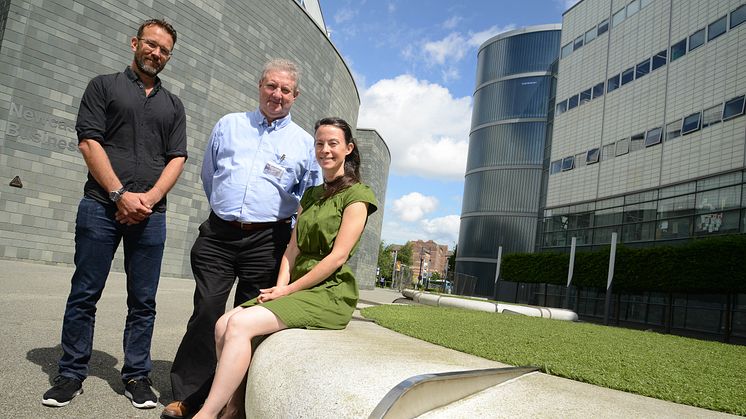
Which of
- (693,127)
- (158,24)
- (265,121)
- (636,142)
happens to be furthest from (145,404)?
(636,142)

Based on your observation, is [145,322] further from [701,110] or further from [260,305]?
[701,110]

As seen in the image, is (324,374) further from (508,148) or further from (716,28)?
(508,148)

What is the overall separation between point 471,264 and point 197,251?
158 feet

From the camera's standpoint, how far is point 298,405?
1.81m

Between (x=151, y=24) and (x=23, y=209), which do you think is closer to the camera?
(x=151, y=24)

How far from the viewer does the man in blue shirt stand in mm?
3170

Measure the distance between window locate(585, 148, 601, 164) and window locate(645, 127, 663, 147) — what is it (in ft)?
11.7

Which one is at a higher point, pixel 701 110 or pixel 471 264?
pixel 701 110

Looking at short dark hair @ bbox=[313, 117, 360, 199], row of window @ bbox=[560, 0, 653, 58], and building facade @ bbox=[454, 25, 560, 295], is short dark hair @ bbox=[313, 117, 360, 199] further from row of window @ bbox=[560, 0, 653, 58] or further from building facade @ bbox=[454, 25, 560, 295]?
building facade @ bbox=[454, 25, 560, 295]

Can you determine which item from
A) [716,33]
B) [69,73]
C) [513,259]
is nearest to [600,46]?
[716,33]

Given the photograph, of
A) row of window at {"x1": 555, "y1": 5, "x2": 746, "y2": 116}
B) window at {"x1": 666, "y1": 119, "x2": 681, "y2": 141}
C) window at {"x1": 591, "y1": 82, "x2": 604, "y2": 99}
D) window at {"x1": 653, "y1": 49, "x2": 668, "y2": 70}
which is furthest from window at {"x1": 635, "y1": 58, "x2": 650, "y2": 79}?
window at {"x1": 666, "y1": 119, "x2": 681, "y2": 141}

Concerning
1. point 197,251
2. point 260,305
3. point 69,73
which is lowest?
point 260,305

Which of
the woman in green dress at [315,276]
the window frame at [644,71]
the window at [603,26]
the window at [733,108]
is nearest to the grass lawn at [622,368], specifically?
the woman in green dress at [315,276]

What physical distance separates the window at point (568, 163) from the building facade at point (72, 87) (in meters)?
18.1
